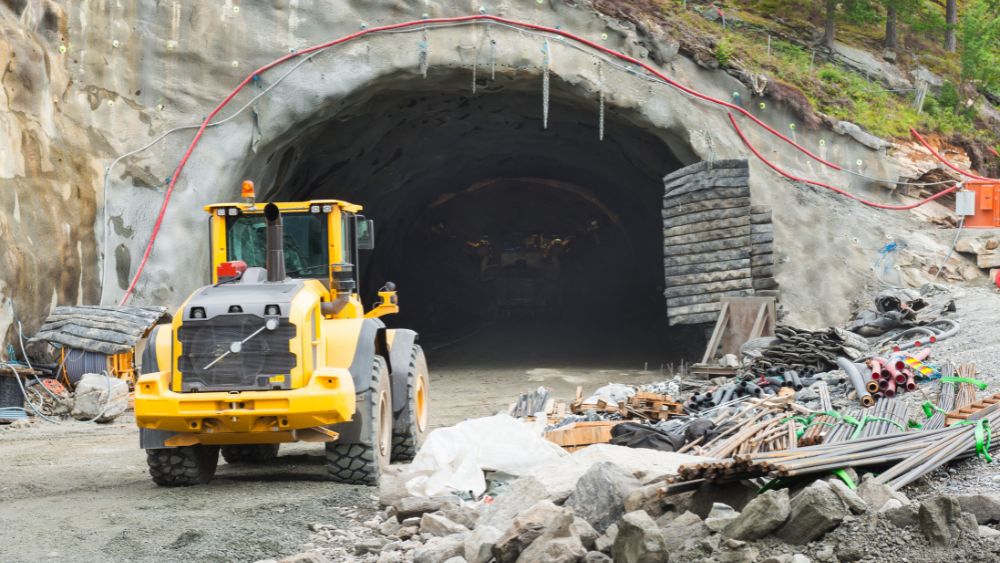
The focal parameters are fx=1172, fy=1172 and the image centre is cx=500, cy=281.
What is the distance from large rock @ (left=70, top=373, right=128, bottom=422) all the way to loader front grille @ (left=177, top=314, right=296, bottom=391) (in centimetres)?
569

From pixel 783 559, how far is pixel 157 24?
14.2m

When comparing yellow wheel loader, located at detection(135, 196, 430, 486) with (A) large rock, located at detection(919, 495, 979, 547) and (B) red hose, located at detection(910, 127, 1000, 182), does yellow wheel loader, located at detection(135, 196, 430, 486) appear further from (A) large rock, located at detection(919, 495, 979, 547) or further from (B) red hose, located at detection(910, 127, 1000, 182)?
(B) red hose, located at detection(910, 127, 1000, 182)

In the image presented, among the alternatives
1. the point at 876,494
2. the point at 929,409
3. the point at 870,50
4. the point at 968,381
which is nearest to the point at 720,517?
the point at 876,494

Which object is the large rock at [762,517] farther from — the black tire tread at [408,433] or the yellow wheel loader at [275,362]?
the black tire tread at [408,433]

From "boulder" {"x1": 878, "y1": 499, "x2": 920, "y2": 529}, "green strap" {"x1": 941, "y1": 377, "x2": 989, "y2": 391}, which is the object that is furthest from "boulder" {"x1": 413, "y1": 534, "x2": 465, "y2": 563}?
"green strap" {"x1": 941, "y1": 377, "x2": 989, "y2": 391}

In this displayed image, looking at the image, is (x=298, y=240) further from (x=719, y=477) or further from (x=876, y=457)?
(x=876, y=457)

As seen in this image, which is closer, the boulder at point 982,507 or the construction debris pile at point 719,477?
the construction debris pile at point 719,477

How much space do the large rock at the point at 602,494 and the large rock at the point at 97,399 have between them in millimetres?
8595

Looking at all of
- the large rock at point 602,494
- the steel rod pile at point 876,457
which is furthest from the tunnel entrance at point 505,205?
the large rock at point 602,494

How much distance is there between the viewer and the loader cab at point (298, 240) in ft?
32.2

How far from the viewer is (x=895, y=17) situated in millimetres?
22672

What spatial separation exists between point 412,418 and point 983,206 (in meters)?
11.3

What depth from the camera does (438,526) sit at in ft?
23.4

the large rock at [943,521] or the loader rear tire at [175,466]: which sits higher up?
the large rock at [943,521]
